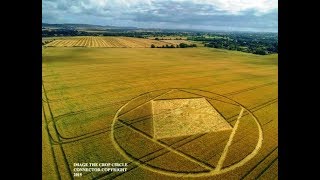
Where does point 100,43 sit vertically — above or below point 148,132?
above

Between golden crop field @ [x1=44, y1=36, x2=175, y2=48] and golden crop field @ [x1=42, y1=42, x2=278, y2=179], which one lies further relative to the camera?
golden crop field @ [x1=44, y1=36, x2=175, y2=48]

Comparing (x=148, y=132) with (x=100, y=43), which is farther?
(x=100, y=43)

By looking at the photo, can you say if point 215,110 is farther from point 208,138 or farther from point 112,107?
point 112,107

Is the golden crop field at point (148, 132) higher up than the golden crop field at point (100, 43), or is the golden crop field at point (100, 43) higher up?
the golden crop field at point (100, 43)

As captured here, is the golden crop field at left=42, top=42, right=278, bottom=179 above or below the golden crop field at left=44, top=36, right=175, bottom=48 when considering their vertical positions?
below

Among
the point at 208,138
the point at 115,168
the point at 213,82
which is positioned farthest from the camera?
the point at 213,82

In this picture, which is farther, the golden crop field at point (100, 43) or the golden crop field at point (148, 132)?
the golden crop field at point (100, 43)
